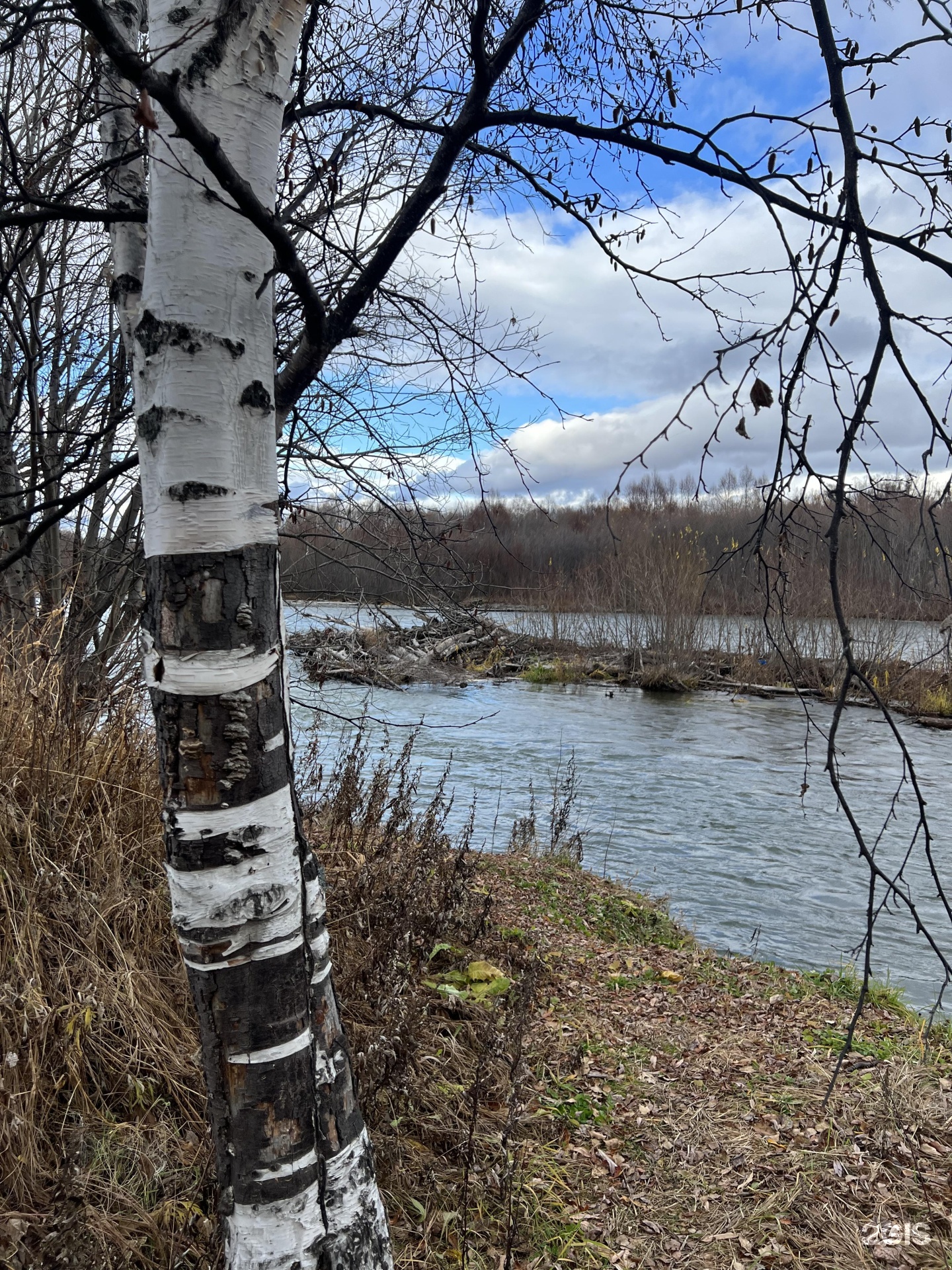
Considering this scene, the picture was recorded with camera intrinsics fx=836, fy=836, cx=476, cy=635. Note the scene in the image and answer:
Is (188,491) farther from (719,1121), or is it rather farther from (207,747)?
(719,1121)

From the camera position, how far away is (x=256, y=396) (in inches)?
58.1

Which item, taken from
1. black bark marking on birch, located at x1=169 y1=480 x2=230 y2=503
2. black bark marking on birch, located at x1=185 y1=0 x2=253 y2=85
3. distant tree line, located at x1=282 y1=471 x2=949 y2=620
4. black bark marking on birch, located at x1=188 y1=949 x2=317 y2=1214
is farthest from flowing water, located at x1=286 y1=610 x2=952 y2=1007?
black bark marking on birch, located at x1=185 y1=0 x2=253 y2=85

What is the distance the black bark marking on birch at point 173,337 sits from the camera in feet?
4.61

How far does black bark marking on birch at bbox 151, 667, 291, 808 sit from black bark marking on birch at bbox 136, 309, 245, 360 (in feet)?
1.91

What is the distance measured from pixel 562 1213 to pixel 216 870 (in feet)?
6.20

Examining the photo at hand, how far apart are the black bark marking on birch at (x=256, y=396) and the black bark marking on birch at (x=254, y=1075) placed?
3.22 ft

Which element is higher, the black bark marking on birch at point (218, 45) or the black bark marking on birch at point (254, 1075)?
the black bark marking on birch at point (218, 45)

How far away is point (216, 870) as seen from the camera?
1.45 m

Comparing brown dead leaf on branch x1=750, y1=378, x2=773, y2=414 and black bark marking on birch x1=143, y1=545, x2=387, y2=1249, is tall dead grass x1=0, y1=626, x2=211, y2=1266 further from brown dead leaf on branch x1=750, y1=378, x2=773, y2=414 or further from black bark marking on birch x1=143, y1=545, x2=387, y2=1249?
brown dead leaf on branch x1=750, y1=378, x2=773, y2=414

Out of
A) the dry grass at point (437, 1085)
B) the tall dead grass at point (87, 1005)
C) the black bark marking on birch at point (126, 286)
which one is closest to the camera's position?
the black bark marking on birch at point (126, 286)

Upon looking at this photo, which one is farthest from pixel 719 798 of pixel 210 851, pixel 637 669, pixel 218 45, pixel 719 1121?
pixel 218 45

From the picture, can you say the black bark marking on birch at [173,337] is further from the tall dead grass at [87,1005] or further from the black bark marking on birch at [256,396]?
the tall dead grass at [87,1005]

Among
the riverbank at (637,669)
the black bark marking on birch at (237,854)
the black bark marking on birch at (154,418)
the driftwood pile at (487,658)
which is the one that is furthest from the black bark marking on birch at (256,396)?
the driftwood pile at (487,658)

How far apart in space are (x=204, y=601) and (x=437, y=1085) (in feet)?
7.32
